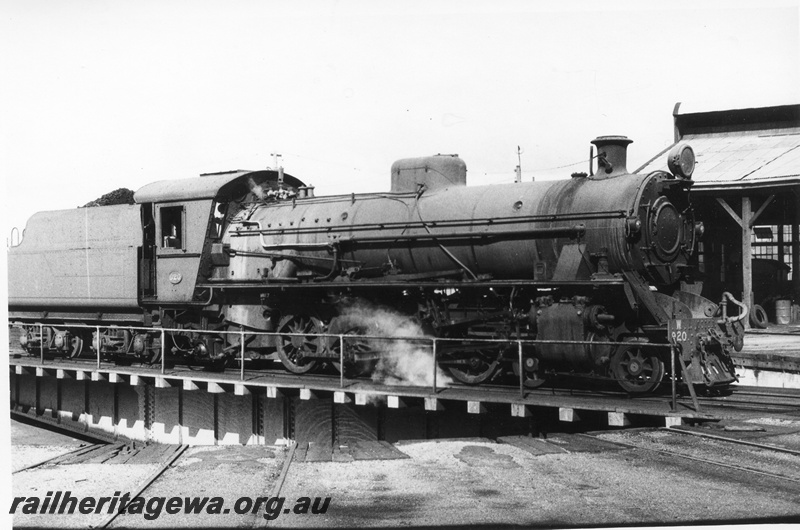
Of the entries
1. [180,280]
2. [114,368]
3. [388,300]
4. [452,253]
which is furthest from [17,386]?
[452,253]

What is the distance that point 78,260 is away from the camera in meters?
17.0

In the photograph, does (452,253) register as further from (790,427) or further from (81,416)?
(81,416)

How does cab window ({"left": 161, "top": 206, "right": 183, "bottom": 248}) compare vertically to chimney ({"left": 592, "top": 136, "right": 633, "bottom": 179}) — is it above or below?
below

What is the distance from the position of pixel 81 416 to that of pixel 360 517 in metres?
12.6

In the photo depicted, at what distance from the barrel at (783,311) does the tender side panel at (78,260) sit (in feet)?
60.1

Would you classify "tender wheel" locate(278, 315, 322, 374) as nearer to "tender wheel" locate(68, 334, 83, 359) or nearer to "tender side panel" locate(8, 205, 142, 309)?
"tender side panel" locate(8, 205, 142, 309)

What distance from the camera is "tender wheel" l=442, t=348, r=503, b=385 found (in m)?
11.9

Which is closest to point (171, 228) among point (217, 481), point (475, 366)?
point (217, 481)

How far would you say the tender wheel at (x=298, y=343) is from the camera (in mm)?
13828

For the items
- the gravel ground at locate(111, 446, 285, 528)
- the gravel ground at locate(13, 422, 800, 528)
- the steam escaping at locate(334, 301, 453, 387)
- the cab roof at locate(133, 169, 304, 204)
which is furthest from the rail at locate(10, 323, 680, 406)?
the cab roof at locate(133, 169, 304, 204)

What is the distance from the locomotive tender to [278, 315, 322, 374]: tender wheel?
0.15 ft

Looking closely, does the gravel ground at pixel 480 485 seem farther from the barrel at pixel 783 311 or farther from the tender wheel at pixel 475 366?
the barrel at pixel 783 311

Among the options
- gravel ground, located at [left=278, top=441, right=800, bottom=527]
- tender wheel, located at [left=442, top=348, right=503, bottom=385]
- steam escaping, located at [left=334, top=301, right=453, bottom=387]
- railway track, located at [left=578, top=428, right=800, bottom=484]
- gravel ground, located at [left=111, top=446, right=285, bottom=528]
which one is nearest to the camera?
gravel ground, located at [left=278, top=441, right=800, bottom=527]

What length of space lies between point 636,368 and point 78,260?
12.3 m
